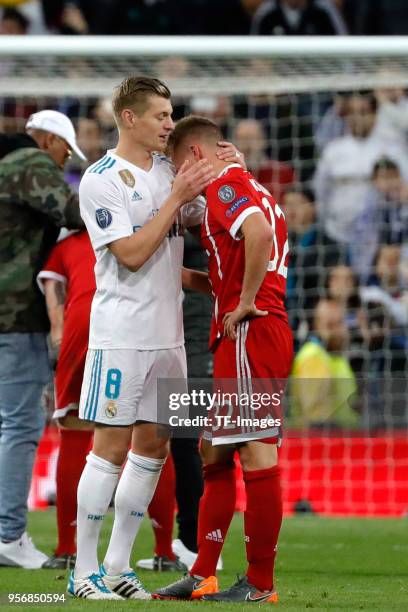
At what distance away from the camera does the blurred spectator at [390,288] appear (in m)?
10.8

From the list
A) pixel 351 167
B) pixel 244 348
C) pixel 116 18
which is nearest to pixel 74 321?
pixel 244 348

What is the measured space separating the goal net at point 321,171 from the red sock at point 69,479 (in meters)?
1.81

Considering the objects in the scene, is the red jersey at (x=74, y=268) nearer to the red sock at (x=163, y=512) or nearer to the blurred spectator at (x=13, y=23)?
the red sock at (x=163, y=512)

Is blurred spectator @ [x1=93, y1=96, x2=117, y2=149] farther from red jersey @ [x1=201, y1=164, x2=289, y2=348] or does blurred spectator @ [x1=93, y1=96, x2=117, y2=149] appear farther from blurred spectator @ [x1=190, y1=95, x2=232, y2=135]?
red jersey @ [x1=201, y1=164, x2=289, y2=348]

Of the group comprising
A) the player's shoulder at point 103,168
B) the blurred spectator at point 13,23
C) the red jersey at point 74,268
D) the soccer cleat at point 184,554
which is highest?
the blurred spectator at point 13,23

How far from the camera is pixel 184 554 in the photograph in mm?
5973

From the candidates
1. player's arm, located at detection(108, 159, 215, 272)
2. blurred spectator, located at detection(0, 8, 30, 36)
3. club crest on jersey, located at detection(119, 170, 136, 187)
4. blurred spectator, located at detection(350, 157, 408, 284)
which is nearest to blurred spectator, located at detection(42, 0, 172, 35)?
blurred spectator, located at detection(0, 8, 30, 36)

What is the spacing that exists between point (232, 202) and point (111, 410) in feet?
2.95

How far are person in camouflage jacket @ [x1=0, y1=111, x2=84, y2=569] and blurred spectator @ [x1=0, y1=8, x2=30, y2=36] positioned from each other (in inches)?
289

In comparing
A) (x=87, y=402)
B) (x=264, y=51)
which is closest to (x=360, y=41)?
(x=264, y=51)

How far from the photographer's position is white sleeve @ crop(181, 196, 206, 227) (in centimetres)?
496

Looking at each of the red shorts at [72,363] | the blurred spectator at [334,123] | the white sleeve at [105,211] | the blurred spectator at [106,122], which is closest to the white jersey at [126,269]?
the white sleeve at [105,211]

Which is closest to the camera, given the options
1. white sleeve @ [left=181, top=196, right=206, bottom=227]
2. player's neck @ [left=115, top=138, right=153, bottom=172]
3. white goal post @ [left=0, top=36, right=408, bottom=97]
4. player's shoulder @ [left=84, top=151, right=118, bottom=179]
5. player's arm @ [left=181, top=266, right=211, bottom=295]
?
player's shoulder @ [left=84, top=151, right=118, bottom=179]

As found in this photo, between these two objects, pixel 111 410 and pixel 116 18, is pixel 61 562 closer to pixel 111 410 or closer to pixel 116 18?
pixel 111 410
